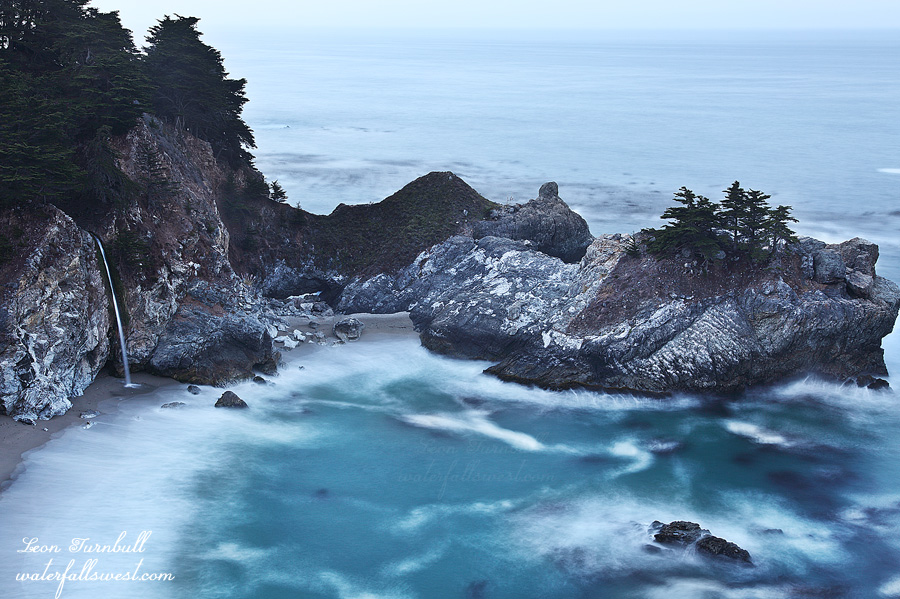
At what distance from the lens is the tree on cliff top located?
44.5 meters

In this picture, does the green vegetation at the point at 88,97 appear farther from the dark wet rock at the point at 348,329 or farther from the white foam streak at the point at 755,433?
the white foam streak at the point at 755,433

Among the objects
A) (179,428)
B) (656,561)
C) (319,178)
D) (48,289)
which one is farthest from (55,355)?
(319,178)

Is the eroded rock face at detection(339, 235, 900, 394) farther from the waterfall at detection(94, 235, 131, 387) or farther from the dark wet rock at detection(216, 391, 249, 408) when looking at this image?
the waterfall at detection(94, 235, 131, 387)

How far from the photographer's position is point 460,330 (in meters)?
40.8

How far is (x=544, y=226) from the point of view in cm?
4959

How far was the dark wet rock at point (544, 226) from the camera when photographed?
48.9 m

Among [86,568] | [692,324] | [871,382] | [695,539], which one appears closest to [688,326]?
[692,324]

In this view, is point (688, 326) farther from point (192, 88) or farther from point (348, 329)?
point (192, 88)

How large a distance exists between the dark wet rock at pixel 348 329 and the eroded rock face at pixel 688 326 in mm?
4898

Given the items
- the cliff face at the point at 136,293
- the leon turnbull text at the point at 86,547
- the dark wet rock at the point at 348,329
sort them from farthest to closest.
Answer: the dark wet rock at the point at 348,329 < the cliff face at the point at 136,293 < the leon turnbull text at the point at 86,547

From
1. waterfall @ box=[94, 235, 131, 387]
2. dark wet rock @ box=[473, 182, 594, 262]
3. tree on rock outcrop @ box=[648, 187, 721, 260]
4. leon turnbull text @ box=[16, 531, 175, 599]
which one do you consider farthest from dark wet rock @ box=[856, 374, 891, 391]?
waterfall @ box=[94, 235, 131, 387]

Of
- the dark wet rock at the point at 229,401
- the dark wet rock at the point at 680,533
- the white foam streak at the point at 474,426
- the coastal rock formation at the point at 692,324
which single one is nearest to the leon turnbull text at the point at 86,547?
the dark wet rock at the point at 229,401

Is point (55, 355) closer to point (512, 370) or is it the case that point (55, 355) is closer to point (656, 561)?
point (512, 370)

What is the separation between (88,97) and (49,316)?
12227 mm
